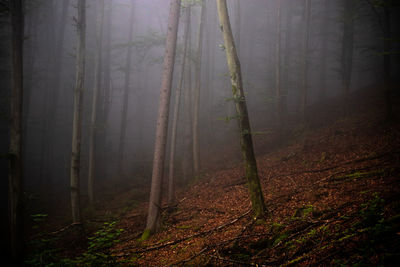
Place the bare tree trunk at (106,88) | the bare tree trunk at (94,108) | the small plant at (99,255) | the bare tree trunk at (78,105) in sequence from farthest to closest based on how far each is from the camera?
the bare tree trunk at (106,88), the bare tree trunk at (94,108), the bare tree trunk at (78,105), the small plant at (99,255)

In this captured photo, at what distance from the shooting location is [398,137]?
357 inches

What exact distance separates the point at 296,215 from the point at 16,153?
8664 millimetres

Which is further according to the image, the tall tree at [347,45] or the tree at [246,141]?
the tall tree at [347,45]

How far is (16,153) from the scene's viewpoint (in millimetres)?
7031

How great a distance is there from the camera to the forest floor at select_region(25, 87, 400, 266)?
3.84 metres

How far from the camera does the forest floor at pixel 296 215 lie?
3842mm

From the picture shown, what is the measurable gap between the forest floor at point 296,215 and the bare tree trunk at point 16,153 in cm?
313

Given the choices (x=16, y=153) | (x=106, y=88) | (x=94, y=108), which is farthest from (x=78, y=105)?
(x=106, y=88)

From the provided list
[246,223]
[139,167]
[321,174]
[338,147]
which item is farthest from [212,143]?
[246,223]

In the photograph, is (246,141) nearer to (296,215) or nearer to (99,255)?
(296,215)

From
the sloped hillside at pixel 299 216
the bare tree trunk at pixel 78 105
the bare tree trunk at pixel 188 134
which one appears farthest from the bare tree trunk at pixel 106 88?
the sloped hillside at pixel 299 216

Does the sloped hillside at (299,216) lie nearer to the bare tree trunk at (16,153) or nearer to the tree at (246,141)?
the tree at (246,141)

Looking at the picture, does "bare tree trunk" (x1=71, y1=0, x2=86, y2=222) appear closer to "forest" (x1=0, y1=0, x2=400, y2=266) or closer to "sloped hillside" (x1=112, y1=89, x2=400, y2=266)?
"forest" (x1=0, y1=0, x2=400, y2=266)

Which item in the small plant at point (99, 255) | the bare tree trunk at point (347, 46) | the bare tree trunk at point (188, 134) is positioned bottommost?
the small plant at point (99, 255)
